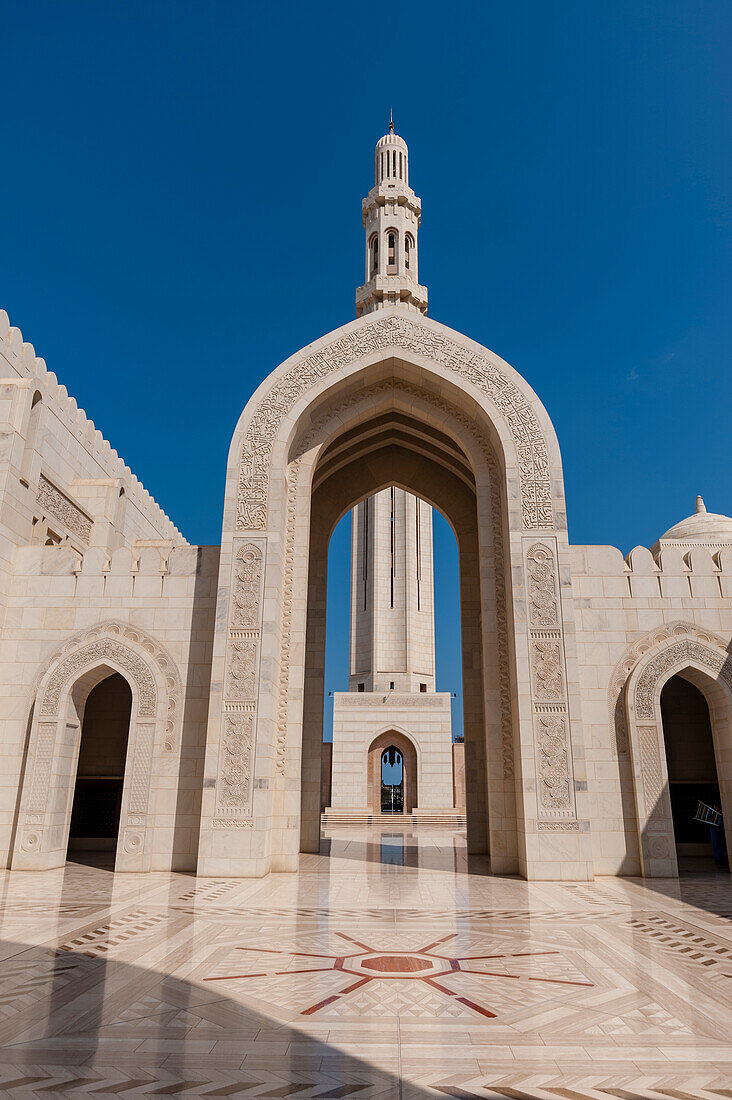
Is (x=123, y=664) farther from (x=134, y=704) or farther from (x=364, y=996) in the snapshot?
(x=364, y=996)

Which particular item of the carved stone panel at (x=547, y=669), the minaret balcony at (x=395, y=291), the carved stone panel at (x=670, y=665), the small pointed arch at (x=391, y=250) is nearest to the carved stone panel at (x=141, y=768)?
the carved stone panel at (x=547, y=669)

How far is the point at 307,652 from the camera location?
13641mm

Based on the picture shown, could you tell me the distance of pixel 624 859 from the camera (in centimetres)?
1009

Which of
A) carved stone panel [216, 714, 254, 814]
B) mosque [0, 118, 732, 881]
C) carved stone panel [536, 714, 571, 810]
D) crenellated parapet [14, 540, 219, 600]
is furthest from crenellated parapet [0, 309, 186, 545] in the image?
carved stone panel [536, 714, 571, 810]

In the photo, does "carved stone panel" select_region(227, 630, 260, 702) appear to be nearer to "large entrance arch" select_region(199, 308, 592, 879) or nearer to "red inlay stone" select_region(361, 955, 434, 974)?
"large entrance arch" select_region(199, 308, 592, 879)

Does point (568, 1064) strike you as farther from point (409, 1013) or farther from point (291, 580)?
point (291, 580)

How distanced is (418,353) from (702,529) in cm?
846

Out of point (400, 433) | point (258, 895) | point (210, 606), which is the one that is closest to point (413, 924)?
point (258, 895)

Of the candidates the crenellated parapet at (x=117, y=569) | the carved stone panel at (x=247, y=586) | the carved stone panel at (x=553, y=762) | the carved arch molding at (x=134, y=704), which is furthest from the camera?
the crenellated parapet at (x=117, y=569)

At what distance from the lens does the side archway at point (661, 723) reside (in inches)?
392

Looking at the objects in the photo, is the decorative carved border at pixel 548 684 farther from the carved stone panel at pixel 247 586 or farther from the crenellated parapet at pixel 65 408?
the crenellated parapet at pixel 65 408

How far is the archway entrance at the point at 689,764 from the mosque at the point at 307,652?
1.5 inches

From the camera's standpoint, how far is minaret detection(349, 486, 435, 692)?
2661 cm

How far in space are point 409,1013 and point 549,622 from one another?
7.07m
